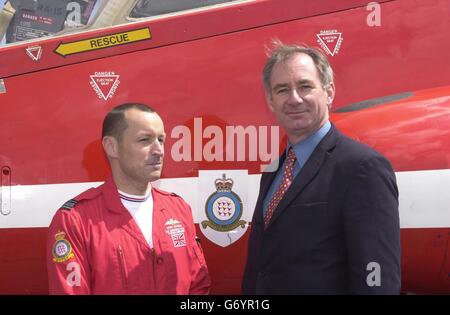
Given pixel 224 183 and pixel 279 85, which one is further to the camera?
pixel 224 183

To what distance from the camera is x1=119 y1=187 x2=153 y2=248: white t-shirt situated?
190 cm

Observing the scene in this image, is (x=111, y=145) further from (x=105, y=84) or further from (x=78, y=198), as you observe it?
(x=105, y=84)

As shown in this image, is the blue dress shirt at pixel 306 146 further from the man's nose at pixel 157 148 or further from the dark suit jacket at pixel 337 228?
the man's nose at pixel 157 148

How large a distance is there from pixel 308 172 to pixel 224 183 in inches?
39.2

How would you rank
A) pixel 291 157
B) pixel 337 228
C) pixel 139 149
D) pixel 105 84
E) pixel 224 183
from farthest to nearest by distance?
pixel 105 84 → pixel 224 183 → pixel 139 149 → pixel 291 157 → pixel 337 228

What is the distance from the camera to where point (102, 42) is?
2.71 m

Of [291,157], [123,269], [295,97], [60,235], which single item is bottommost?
[123,269]

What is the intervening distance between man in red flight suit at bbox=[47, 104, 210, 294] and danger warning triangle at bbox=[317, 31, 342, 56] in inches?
44.3

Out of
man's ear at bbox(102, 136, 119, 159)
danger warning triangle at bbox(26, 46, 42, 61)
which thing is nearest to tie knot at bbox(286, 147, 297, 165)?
man's ear at bbox(102, 136, 119, 159)

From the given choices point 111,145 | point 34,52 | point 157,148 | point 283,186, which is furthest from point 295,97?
point 34,52

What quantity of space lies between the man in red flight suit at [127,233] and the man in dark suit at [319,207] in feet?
1.02

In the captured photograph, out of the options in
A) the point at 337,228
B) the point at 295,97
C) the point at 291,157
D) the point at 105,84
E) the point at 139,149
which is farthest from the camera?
the point at 105,84

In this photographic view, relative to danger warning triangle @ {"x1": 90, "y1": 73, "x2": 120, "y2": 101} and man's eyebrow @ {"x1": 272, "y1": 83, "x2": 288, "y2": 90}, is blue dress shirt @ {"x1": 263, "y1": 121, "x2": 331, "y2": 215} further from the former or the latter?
danger warning triangle @ {"x1": 90, "y1": 73, "x2": 120, "y2": 101}
